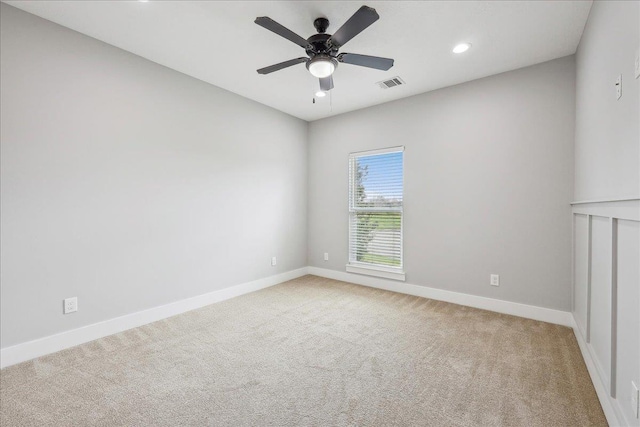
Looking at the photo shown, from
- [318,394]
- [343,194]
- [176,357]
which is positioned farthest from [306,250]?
[318,394]

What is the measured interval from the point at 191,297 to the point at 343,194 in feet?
8.87

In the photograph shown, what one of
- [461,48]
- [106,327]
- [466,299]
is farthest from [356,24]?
[106,327]

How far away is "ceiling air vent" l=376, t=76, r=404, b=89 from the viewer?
3430 mm

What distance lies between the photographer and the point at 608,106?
1775 millimetres

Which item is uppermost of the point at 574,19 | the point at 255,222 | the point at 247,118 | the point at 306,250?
the point at 574,19

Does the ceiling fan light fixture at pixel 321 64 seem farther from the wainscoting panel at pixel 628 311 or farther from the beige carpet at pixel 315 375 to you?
the beige carpet at pixel 315 375

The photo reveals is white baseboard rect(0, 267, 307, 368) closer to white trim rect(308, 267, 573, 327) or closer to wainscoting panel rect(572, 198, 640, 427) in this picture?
white trim rect(308, 267, 573, 327)

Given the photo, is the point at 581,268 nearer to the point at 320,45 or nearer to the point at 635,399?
the point at 635,399

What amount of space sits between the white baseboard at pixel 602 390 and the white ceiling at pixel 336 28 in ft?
8.76

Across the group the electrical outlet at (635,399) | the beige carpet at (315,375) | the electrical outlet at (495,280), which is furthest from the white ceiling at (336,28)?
the beige carpet at (315,375)

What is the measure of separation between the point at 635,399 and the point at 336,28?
3.04 m

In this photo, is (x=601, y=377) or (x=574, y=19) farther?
(x=574, y=19)

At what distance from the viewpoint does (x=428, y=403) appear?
1.76 meters

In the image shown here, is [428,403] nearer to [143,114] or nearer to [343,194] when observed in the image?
[343,194]
